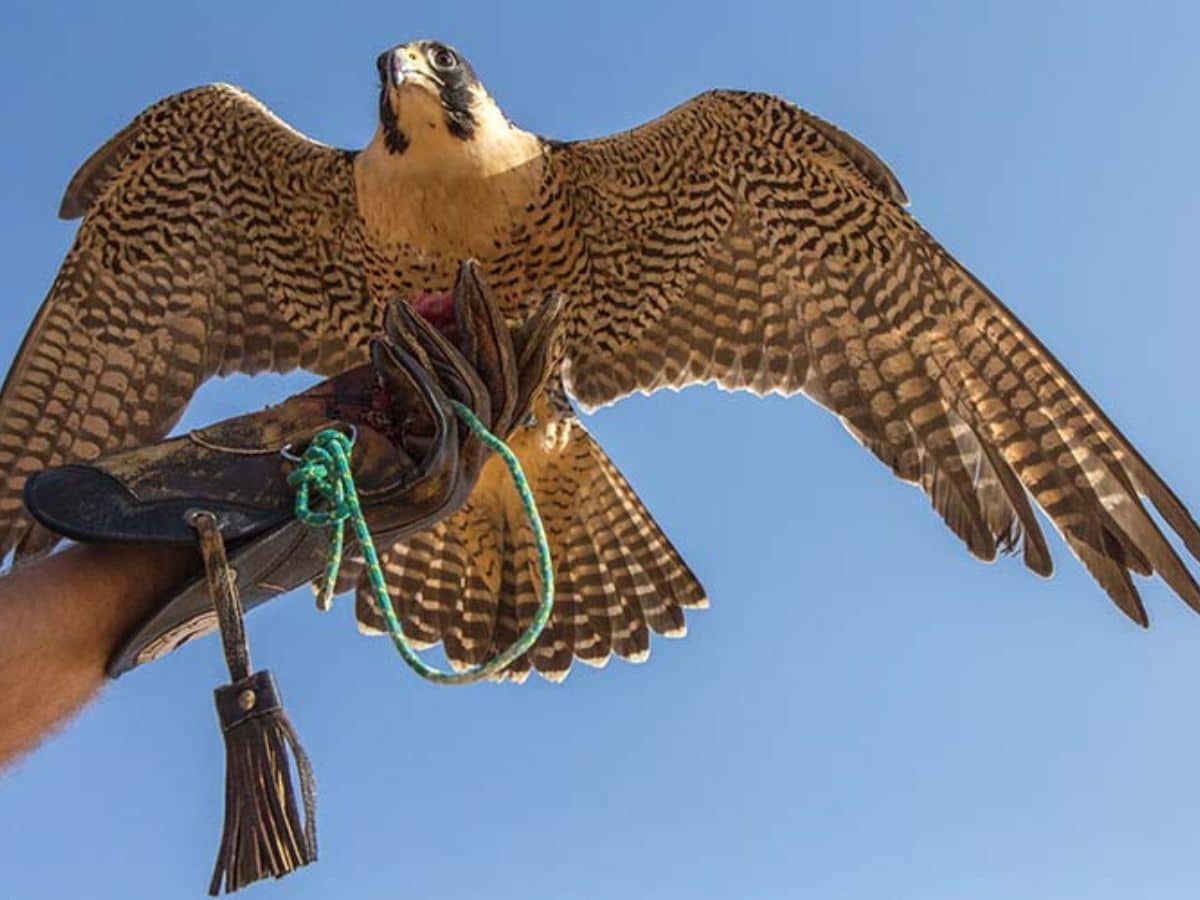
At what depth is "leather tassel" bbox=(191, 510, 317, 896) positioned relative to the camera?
2424 millimetres

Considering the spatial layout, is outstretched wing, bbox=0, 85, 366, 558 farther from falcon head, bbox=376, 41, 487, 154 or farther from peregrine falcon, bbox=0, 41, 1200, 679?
falcon head, bbox=376, 41, 487, 154

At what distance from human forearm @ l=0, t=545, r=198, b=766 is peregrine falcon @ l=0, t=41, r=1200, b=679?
2576 mm

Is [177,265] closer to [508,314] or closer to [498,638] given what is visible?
[508,314]

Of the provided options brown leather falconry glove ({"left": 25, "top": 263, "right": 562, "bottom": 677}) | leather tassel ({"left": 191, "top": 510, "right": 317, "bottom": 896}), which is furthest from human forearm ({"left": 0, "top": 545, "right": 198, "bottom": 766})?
leather tassel ({"left": 191, "top": 510, "right": 317, "bottom": 896})

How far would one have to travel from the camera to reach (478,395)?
3.24m

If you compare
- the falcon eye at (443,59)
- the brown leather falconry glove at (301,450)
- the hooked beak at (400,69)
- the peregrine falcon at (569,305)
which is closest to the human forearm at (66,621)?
the brown leather falconry glove at (301,450)

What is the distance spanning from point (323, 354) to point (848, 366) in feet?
6.24

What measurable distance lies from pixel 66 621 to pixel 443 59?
137 inches

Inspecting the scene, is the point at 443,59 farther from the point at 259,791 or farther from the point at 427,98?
the point at 259,791

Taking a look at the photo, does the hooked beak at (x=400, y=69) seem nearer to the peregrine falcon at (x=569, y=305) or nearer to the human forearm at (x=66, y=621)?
the peregrine falcon at (x=569, y=305)

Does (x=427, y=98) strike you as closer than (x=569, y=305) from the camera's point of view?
Yes

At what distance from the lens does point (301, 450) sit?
291 centimetres

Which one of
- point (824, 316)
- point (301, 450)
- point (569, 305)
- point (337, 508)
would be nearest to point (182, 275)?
point (569, 305)

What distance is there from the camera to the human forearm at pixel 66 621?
227 centimetres
